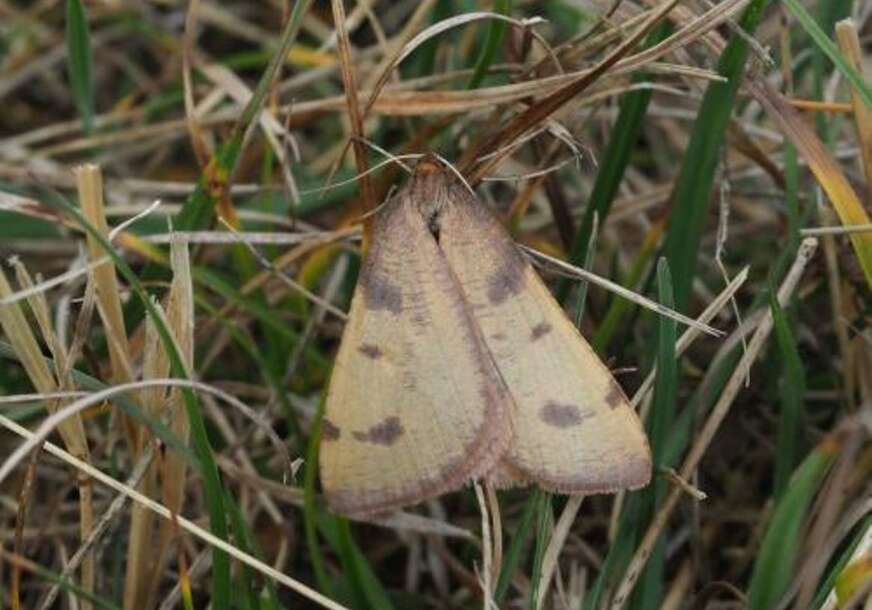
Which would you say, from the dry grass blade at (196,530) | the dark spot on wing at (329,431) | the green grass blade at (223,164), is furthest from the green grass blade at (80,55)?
the dark spot on wing at (329,431)

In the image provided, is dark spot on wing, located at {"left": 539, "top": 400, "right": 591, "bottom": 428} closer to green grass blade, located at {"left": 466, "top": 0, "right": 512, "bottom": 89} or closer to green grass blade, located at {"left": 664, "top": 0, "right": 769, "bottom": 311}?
green grass blade, located at {"left": 664, "top": 0, "right": 769, "bottom": 311}

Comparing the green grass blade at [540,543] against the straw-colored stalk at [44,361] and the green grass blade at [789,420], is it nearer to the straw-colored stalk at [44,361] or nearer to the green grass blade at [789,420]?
the green grass blade at [789,420]

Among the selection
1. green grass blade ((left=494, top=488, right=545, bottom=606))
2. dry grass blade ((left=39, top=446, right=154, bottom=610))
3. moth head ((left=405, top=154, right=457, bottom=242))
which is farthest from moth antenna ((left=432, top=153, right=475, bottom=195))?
dry grass blade ((left=39, top=446, right=154, bottom=610))

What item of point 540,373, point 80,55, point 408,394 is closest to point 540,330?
point 540,373

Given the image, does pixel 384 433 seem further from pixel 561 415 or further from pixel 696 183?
pixel 696 183

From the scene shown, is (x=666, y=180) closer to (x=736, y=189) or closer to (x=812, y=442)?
(x=736, y=189)

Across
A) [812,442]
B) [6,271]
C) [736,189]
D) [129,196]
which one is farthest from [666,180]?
[6,271]
